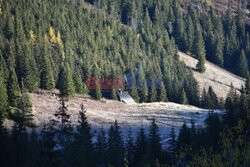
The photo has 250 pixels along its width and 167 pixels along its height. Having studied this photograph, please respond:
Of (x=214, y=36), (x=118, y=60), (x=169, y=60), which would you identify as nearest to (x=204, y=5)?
(x=214, y=36)

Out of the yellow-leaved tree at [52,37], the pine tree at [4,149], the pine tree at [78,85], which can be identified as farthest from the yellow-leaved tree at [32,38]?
the pine tree at [4,149]

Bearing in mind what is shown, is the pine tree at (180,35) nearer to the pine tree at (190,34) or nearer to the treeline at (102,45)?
the treeline at (102,45)

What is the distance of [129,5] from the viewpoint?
522 feet

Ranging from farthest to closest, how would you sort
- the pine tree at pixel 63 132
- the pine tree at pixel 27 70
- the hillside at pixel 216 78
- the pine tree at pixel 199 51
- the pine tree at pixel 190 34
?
the pine tree at pixel 190 34 → the pine tree at pixel 199 51 → the hillside at pixel 216 78 → the pine tree at pixel 27 70 → the pine tree at pixel 63 132

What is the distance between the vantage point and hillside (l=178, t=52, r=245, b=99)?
103938 millimetres

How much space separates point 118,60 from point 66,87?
43213mm

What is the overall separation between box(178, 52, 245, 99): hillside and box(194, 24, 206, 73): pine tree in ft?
9.00

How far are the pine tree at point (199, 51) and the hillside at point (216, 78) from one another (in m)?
2.74

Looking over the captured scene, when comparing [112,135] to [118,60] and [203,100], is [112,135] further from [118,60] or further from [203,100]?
[118,60]

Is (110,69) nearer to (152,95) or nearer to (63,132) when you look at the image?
(152,95)

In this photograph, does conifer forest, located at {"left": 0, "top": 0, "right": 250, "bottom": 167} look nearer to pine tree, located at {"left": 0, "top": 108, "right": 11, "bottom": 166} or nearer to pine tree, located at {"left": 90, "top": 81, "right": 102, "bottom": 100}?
pine tree, located at {"left": 0, "top": 108, "right": 11, "bottom": 166}

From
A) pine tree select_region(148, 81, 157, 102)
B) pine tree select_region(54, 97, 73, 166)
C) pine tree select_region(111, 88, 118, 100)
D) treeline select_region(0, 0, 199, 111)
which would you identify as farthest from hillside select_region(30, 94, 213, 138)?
pine tree select_region(54, 97, 73, 166)

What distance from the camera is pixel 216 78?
113188mm

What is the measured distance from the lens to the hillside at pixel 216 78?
104 meters
